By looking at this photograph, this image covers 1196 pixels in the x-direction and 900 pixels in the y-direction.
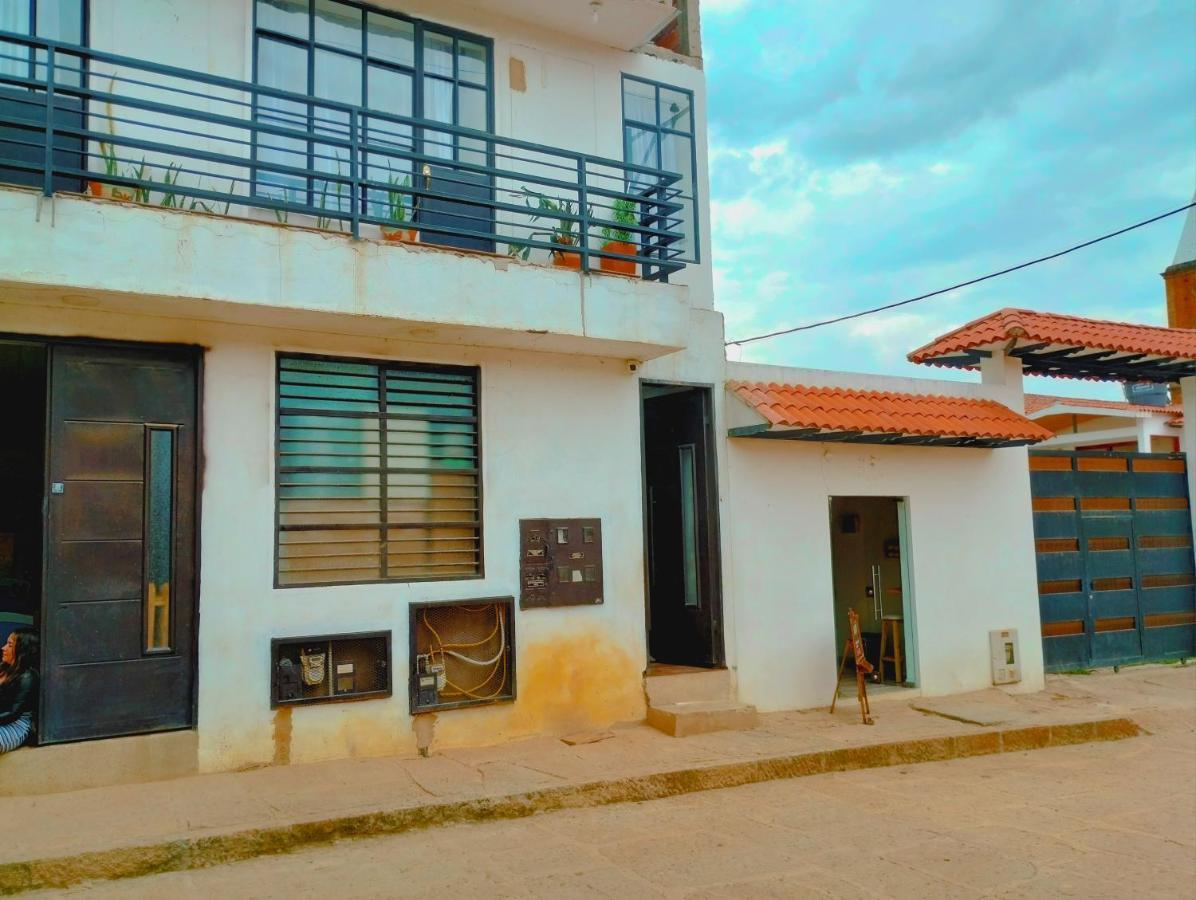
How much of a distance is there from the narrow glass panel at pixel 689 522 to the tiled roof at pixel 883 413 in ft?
2.86

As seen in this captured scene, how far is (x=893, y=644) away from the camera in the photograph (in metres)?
11.2

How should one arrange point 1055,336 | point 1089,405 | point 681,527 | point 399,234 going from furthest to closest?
1. point 1089,405
2. point 1055,336
3. point 681,527
4. point 399,234

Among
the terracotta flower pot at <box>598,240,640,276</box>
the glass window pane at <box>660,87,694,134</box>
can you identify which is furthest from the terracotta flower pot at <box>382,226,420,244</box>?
the glass window pane at <box>660,87,694,134</box>

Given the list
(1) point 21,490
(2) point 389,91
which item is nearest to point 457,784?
(1) point 21,490

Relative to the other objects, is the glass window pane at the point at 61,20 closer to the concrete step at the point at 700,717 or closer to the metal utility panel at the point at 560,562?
the metal utility panel at the point at 560,562

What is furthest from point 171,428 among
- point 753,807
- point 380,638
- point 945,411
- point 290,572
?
point 945,411

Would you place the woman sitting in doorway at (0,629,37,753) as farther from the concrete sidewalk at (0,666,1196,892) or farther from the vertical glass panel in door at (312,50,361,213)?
the vertical glass panel in door at (312,50,361,213)

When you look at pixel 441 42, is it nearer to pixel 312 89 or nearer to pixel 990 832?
pixel 312 89

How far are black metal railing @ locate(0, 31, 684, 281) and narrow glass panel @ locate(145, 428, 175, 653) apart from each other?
5.86ft

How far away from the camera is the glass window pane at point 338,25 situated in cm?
842

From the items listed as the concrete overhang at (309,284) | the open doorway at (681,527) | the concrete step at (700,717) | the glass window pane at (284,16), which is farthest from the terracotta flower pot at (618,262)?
the concrete step at (700,717)

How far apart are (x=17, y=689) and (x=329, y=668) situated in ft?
6.85

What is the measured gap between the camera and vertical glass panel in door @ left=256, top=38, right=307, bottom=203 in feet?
26.5

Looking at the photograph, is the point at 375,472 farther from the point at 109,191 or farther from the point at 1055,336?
the point at 1055,336
